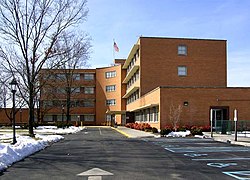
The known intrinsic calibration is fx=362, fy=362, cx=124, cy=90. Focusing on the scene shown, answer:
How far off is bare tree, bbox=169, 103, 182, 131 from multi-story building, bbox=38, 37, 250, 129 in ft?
0.94

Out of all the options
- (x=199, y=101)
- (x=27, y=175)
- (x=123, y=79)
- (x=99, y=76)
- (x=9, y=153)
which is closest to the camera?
(x=27, y=175)

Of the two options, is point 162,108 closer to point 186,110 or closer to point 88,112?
point 186,110

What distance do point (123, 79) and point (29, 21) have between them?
52604 millimetres

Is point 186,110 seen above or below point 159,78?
below

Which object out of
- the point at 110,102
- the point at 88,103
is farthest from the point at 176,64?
the point at 88,103

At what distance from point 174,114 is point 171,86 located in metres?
3.72

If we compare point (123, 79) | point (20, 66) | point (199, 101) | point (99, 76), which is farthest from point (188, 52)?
point (99, 76)

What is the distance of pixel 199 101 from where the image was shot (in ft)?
126

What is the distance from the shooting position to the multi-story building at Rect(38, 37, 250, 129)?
3862 centimetres

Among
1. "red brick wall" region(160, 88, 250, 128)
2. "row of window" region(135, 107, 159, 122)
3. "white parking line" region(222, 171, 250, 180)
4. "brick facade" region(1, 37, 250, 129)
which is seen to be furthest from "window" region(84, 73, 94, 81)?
"white parking line" region(222, 171, 250, 180)

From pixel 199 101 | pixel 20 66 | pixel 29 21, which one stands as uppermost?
pixel 29 21

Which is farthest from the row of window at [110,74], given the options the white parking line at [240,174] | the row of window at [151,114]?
the white parking line at [240,174]

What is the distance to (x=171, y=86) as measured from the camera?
4025 cm

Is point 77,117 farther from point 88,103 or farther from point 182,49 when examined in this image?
point 182,49
